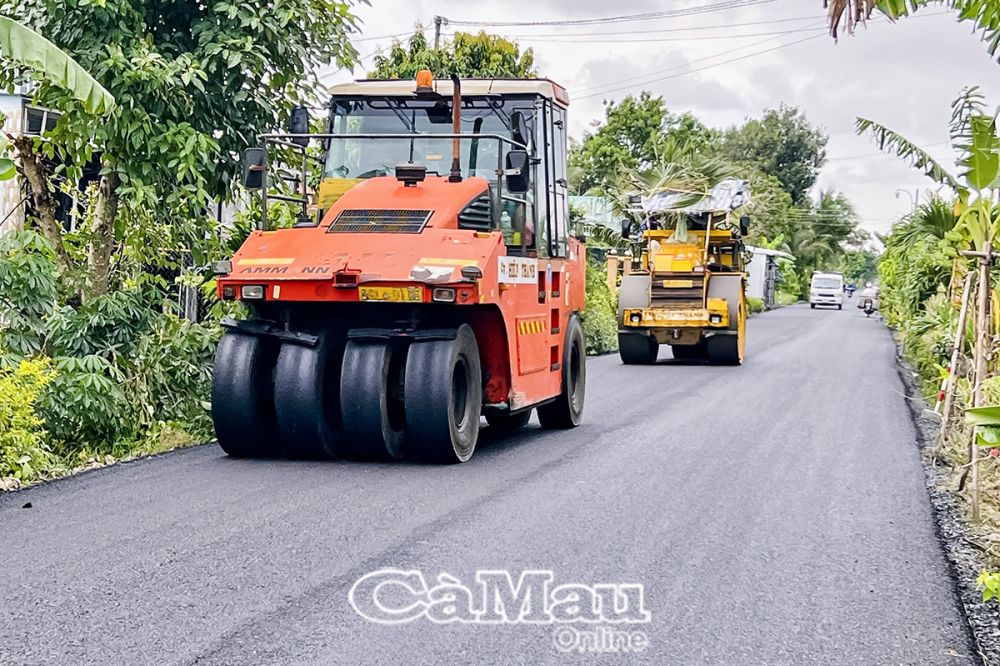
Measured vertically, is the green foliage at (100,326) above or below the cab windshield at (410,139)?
below

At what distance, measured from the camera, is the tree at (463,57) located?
1106 inches

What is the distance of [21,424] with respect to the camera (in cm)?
900

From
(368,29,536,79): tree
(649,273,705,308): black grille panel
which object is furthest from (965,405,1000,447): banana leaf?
(368,29,536,79): tree

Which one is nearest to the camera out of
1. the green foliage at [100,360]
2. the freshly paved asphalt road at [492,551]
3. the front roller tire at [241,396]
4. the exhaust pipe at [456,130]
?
the freshly paved asphalt road at [492,551]

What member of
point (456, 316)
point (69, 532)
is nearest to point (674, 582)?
point (69, 532)

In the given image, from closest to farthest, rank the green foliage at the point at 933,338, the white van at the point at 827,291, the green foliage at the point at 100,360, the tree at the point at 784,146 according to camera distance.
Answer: the green foliage at the point at 100,360, the green foliage at the point at 933,338, the white van at the point at 827,291, the tree at the point at 784,146

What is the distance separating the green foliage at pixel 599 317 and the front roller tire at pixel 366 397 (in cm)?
1553

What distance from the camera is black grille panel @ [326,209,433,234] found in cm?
988

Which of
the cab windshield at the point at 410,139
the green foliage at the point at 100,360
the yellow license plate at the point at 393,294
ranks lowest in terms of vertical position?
the green foliage at the point at 100,360

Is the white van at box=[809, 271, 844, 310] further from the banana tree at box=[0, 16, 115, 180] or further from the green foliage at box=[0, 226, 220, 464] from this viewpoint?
the banana tree at box=[0, 16, 115, 180]

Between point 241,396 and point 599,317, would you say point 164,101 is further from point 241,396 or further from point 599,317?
point 599,317

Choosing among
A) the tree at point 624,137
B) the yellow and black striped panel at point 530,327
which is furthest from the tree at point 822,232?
the yellow and black striped panel at point 530,327

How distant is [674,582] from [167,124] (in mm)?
6935

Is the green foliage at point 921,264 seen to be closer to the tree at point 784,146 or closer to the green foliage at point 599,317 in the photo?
the green foliage at point 599,317
